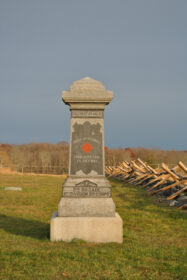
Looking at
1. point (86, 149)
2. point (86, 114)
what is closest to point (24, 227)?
point (86, 149)

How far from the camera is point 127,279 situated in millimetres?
3631

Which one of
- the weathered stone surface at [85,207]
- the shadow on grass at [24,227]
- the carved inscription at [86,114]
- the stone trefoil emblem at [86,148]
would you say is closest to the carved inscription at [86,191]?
the weathered stone surface at [85,207]

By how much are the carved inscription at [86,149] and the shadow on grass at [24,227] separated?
1.67 m

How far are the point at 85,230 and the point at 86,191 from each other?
0.77 metres

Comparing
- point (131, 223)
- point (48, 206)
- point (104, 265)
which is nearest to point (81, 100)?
point (104, 265)

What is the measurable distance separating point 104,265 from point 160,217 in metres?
4.72

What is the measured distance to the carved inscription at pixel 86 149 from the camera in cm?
578

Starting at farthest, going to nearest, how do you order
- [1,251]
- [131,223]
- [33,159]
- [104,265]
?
[33,159]
[131,223]
[1,251]
[104,265]

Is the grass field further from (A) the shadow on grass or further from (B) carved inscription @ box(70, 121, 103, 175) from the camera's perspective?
(B) carved inscription @ box(70, 121, 103, 175)

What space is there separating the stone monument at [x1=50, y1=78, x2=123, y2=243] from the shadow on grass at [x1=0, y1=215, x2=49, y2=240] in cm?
80

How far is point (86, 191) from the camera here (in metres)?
5.63

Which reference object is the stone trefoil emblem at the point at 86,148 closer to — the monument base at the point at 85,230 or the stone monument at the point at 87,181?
the stone monument at the point at 87,181

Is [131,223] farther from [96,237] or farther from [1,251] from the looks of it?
[1,251]

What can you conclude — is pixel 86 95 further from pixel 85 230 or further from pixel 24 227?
pixel 24 227
